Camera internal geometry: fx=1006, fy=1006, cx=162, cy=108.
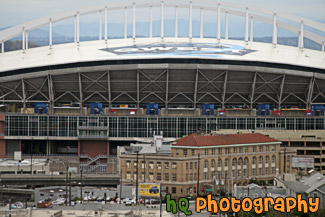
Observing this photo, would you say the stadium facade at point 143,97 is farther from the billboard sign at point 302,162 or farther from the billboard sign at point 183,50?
the billboard sign at point 302,162

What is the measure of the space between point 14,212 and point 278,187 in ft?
86.8

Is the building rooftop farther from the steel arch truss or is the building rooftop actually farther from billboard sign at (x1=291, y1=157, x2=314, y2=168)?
the steel arch truss

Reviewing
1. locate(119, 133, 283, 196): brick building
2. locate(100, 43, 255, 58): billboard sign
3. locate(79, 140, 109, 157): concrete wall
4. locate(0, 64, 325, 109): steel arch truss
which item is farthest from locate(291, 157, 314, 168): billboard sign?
locate(79, 140, 109, 157): concrete wall

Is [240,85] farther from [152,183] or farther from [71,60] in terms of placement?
[152,183]

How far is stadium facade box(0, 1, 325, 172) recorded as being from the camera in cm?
14438

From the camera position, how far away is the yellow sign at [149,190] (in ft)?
334

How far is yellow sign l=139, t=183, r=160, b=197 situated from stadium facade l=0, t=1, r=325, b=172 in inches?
1487

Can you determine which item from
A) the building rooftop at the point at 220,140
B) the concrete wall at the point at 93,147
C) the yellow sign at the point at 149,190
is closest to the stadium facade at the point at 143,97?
the concrete wall at the point at 93,147

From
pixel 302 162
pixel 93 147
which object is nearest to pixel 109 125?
pixel 93 147

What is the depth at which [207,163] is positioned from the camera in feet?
365

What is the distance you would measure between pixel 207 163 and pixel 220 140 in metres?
Answer: 4.52

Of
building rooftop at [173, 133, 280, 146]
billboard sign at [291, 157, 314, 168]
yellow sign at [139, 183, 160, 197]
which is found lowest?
yellow sign at [139, 183, 160, 197]

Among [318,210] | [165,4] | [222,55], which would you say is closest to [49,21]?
[165,4]

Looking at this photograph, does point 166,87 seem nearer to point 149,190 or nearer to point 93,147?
point 93,147
